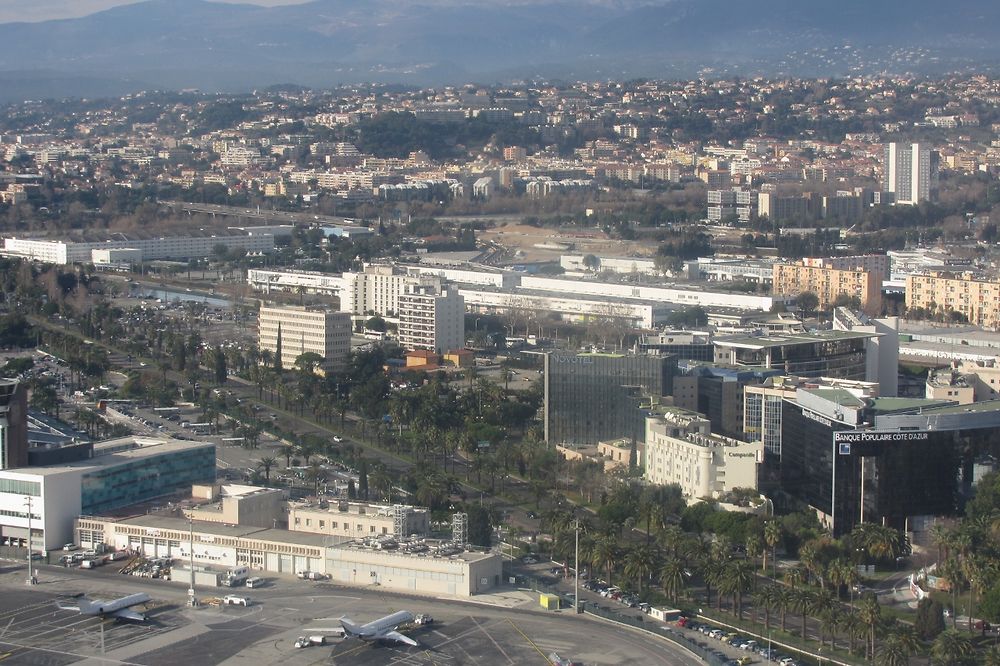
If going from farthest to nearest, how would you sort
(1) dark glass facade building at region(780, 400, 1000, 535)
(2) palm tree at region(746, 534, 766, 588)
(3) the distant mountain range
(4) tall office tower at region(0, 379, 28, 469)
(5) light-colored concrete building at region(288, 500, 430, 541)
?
(3) the distant mountain range
(1) dark glass facade building at region(780, 400, 1000, 535)
(4) tall office tower at region(0, 379, 28, 469)
(2) palm tree at region(746, 534, 766, 588)
(5) light-colored concrete building at region(288, 500, 430, 541)

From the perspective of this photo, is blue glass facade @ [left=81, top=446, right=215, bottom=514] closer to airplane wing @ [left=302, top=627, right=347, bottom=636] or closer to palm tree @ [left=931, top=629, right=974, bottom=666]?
airplane wing @ [left=302, top=627, right=347, bottom=636]

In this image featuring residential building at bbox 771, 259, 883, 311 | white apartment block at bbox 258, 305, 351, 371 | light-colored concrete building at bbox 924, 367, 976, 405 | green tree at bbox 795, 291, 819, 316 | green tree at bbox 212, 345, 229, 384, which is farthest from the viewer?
residential building at bbox 771, 259, 883, 311

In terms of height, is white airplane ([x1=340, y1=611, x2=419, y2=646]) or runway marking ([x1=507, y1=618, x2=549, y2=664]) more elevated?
white airplane ([x1=340, y1=611, x2=419, y2=646])

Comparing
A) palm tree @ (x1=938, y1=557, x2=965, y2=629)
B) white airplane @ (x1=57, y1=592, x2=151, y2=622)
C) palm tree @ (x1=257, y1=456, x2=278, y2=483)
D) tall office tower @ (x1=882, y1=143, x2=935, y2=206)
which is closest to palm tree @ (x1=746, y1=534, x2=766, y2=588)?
palm tree @ (x1=938, y1=557, x2=965, y2=629)

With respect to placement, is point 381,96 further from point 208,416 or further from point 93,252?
point 208,416

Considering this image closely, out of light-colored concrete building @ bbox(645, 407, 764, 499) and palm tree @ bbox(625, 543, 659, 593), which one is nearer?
palm tree @ bbox(625, 543, 659, 593)

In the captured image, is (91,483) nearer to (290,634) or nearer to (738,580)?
(290,634)

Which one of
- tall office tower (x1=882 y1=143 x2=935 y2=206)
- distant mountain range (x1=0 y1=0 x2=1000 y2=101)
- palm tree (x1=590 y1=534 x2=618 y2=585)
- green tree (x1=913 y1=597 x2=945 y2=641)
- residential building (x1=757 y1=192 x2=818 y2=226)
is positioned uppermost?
distant mountain range (x1=0 y1=0 x2=1000 y2=101)
